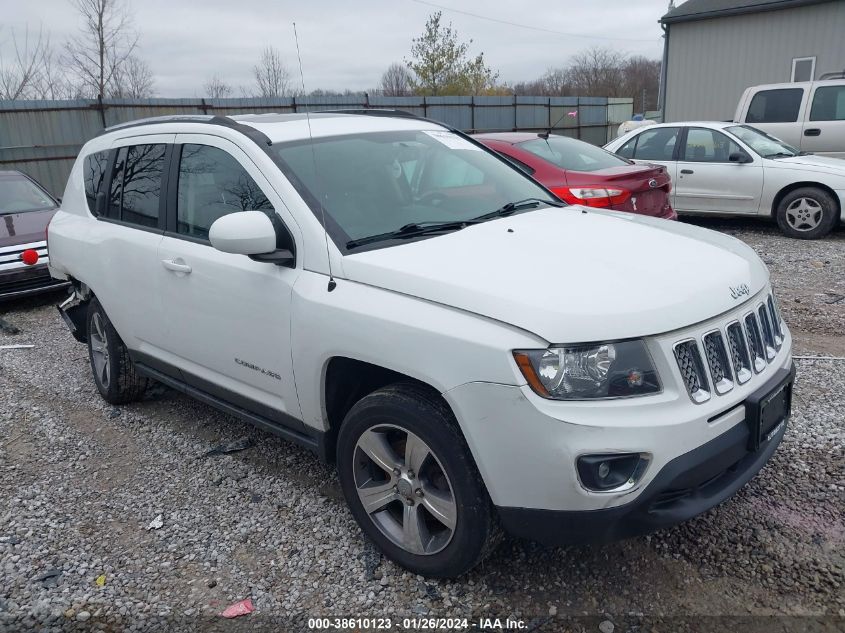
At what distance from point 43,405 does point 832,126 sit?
37.6ft

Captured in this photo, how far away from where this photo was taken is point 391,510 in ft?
9.89

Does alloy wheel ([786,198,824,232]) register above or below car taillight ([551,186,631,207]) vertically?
below

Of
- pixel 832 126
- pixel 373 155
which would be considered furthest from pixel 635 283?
pixel 832 126

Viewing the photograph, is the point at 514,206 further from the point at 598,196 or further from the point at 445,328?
the point at 598,196

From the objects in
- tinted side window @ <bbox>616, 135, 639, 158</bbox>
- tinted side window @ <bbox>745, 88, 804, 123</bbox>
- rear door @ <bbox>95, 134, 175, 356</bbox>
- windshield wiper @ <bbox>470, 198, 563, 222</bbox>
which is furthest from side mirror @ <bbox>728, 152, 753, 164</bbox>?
rear door @ <bbox>95, 134, 175, 356</bbox>

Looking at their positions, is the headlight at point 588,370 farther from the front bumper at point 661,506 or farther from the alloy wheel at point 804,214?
the alloy wheel at point 804,214

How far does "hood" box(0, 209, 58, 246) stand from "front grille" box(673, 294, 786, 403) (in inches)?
283

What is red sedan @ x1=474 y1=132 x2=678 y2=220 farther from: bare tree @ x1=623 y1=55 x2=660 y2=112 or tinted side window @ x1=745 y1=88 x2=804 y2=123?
bare tree @ x1=623 y1=55 x2=660 y2=112

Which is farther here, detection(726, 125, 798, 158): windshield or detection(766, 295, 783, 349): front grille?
detection(726, 125, 798, 158): windshield

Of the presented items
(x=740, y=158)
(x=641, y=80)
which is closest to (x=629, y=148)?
(x=740, y=158)

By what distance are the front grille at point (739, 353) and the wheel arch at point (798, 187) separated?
7.60 metres

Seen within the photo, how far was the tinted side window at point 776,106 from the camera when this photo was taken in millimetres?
11289

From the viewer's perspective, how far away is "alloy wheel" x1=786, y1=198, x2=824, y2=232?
9039mm

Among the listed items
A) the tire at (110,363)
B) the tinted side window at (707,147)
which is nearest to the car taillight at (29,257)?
the tire at (110,363)
